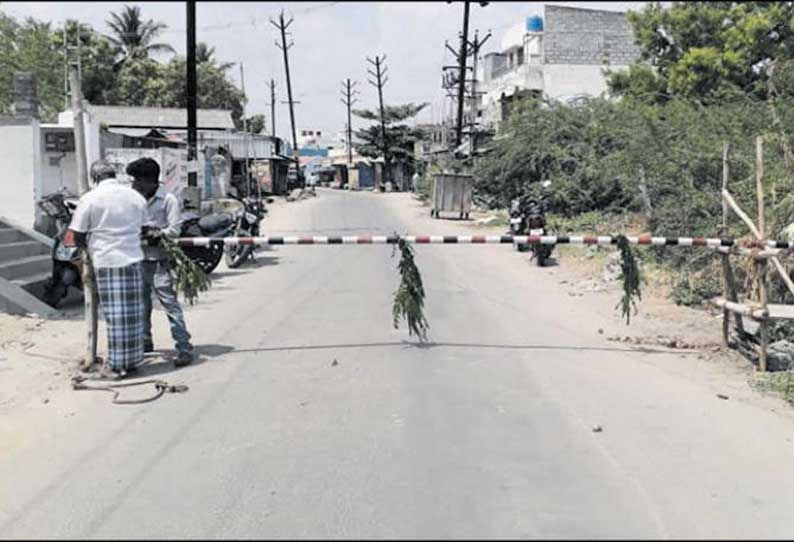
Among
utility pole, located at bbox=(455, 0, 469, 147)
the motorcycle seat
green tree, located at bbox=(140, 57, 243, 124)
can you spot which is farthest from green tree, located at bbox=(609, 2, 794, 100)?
green tree, located at bbox=(140, 57, 243, 124)

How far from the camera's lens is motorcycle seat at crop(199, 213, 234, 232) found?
42.8 ft

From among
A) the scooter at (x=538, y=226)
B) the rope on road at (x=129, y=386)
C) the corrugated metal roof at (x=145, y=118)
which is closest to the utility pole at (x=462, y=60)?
the corrugated metal roof at (x=145, y=118)

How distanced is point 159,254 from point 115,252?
730 mm

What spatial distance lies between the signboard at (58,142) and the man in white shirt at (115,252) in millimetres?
10088

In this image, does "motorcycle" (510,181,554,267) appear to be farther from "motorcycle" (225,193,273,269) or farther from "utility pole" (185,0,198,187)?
"utility pole" (185,0,198,187)

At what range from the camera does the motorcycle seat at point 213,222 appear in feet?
42.8

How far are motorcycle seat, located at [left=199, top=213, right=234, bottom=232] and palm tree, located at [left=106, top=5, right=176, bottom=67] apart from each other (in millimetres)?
41879

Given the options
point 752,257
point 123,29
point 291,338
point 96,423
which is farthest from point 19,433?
point 123,29

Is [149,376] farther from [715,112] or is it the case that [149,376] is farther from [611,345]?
[715,112]

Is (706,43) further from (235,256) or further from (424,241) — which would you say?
(424,241)

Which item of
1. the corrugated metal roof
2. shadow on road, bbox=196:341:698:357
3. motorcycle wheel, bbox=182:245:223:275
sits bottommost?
shadow on road, bbox=196:341:698:357

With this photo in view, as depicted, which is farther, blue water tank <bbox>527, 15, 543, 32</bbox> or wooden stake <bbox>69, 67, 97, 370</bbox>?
blue water tank <bbox>527, 15, 543, 32</bbox>

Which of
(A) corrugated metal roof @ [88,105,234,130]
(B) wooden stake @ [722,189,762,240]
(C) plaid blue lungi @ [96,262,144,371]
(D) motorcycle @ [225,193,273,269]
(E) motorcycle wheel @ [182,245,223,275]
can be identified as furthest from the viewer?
(A) corrugated metal roof @ [88,105,234,130]

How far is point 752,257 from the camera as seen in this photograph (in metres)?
7.95
